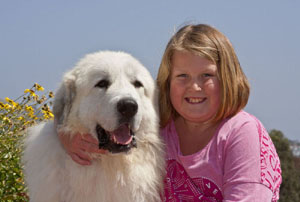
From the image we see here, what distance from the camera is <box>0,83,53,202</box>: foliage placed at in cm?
381

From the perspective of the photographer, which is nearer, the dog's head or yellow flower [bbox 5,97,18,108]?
the dog's head

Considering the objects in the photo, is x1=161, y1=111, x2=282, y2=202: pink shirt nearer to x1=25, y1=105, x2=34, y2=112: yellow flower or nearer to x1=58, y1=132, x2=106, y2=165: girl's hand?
x1=58, y1=132, x2=106, y2=165: girl's hand

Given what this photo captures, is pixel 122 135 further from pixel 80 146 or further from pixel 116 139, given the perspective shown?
pixel 80 146

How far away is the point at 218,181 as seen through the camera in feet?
10.1

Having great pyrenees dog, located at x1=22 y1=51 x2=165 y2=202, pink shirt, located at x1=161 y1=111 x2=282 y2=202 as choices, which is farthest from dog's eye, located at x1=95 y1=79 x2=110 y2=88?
pink shirt, located at x1=161 y1=111 x2=282 y2=202

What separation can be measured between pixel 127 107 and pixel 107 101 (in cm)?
15

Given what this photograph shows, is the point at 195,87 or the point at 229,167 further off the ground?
the point at 195,87

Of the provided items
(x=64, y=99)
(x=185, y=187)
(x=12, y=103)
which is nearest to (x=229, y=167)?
(x=185, y=187)

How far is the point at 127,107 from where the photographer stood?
280 centimetres

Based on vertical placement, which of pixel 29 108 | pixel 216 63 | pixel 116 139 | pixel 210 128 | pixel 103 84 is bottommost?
pixel 210 128

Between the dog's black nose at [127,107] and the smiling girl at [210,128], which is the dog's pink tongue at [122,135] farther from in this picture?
the smiling girl at [210,128]

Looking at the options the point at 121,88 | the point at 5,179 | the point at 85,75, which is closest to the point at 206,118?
the point at 121,88

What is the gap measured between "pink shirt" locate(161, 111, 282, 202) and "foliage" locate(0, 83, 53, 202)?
53.0 inches

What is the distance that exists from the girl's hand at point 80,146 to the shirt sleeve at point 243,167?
846 mm
